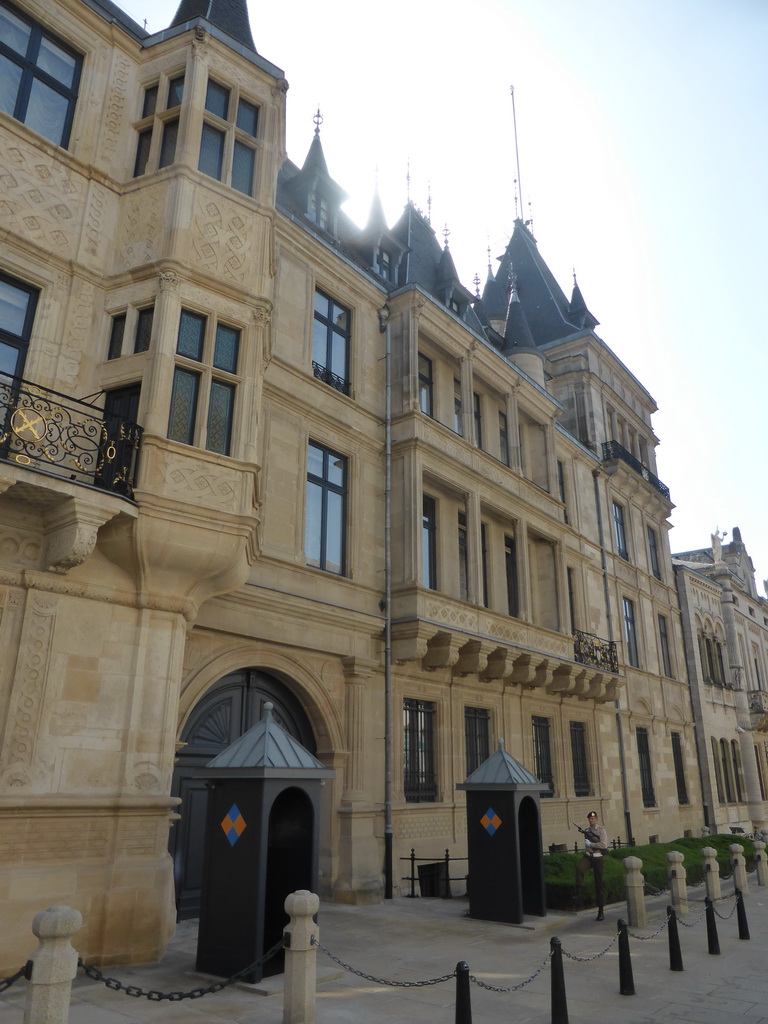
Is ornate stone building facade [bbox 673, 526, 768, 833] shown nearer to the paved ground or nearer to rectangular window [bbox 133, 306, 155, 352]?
the paved ground

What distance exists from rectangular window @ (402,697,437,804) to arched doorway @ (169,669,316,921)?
2596 millimetres

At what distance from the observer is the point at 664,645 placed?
3039 cm

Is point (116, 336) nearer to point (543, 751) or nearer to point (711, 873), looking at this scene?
point (711, 873)

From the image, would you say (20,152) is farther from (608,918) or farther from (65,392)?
(608,918)

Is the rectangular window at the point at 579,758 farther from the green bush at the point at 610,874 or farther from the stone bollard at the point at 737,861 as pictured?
the stone bollard at the point at 737,861

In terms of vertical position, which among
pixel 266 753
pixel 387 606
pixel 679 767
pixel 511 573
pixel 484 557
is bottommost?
pixel 266 753

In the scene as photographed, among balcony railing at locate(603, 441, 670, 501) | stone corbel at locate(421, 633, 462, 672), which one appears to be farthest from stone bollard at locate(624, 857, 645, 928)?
balcony railing at locate(603, 441, 670, 501)

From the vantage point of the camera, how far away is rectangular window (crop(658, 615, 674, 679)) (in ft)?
98.3

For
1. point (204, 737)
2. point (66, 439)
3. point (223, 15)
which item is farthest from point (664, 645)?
point (66, 439)

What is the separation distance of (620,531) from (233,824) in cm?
2350

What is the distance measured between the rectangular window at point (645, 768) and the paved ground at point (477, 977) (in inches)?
550

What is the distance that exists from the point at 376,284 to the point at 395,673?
898cm

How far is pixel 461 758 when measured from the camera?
670 inches

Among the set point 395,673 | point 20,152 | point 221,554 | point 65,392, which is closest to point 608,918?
point 395,673
